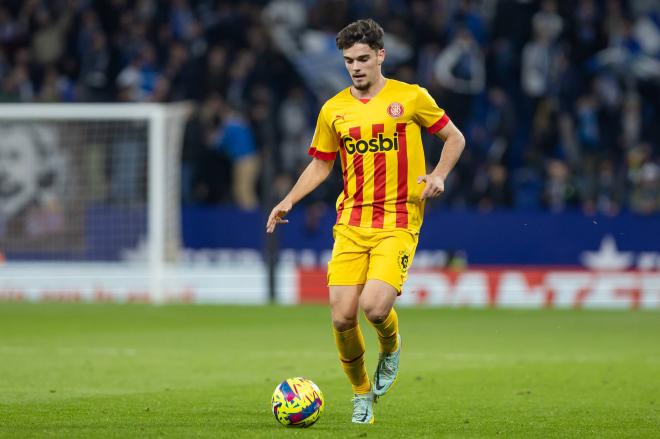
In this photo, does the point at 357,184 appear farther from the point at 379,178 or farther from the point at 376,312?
the point at 376,312

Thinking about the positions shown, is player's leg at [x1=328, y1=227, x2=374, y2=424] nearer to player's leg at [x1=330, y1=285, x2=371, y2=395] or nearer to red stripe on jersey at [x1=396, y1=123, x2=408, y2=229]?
player's leg at [x1=330, y1=285, x2=371, y2=395]

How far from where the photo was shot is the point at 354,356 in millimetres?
7621

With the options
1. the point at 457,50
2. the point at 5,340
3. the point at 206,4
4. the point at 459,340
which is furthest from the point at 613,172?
the point at 5,340

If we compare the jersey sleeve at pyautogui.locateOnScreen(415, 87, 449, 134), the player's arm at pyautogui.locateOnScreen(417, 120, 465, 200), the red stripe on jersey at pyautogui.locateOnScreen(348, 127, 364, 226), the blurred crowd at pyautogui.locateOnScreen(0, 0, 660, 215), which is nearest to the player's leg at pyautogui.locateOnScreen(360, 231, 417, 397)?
the red stripe on jersey at pyautogui.locateOnScreen(348, 127, 364, 226)

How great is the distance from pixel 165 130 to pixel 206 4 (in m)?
4.11

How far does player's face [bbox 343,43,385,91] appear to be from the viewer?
7473 mm

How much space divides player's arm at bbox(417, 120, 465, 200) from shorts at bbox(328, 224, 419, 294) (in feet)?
1.01

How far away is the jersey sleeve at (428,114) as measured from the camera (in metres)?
7.67

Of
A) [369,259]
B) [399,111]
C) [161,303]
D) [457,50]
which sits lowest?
[161,303]

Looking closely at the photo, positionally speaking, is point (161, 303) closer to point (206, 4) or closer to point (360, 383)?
point (206, 4)

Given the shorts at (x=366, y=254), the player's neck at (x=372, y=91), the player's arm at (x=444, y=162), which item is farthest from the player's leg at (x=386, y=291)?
the player's neck at (x=372, y=91)

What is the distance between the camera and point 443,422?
756 cm

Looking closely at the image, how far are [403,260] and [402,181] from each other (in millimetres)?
470

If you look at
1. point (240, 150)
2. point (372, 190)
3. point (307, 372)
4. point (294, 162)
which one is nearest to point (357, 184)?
point (372, 190)
